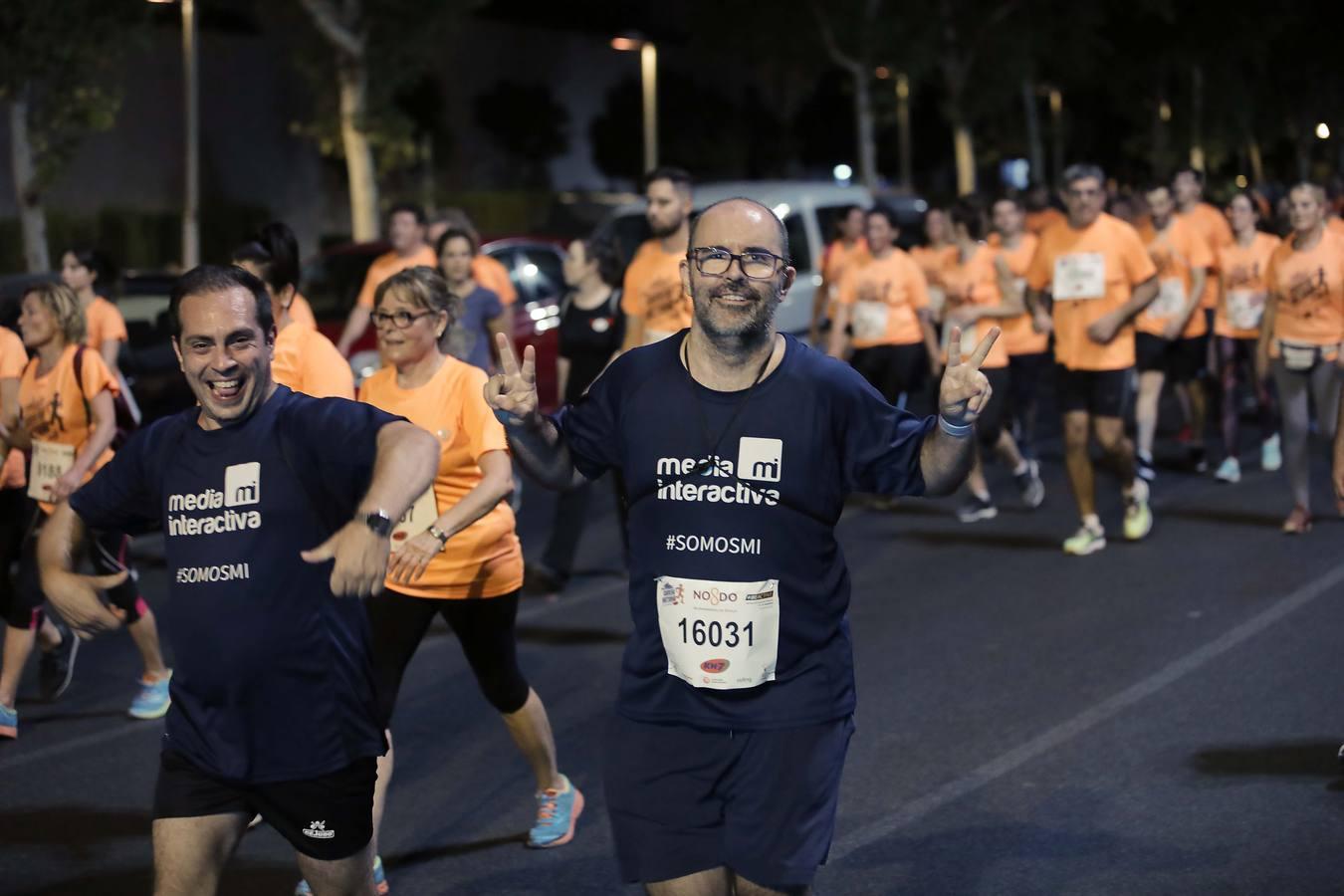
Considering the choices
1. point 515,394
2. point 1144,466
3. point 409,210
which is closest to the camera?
point 515,394

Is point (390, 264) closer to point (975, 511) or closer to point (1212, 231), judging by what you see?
point (975, 511)

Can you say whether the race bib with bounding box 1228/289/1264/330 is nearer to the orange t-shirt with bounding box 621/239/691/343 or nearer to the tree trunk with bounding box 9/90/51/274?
the orange t-shirt with bounding box 621/239/691/343

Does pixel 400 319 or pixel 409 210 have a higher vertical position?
pixel 409 210

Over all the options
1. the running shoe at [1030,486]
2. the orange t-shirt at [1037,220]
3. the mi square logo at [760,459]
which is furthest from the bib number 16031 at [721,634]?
the orange t-shirt at [1037,220]

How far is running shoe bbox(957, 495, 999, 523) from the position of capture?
454 inches

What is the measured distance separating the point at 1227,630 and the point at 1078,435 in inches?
86.0

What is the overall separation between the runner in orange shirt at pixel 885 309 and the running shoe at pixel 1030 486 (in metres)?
0.89

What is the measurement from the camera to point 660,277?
9.16m

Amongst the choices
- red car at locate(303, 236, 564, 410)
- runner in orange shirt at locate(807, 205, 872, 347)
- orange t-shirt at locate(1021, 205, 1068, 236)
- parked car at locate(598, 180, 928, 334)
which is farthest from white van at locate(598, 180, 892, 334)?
orange t-shirt at locate(1021, 205, 1068, 236)

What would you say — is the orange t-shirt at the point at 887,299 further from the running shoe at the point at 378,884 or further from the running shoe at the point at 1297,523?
the running shoe at the point at 378,884

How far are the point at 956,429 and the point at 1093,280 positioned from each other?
661cm

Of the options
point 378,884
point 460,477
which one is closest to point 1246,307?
point 460,477

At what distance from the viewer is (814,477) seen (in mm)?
3941

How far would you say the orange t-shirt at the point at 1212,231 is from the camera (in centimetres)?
1367
